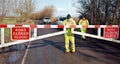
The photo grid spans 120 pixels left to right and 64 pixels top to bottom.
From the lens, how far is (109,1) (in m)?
25.0

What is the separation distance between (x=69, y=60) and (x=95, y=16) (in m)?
17.6

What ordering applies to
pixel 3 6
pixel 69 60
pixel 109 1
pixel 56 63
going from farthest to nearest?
pixel 3 6
pixel 109 1
pixel 69 60
pixel 56 63

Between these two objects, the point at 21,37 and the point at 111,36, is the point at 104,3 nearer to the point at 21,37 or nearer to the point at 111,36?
the point at 111,36

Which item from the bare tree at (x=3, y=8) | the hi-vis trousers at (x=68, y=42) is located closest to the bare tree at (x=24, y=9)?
the bare tree at (x=3, y=8)

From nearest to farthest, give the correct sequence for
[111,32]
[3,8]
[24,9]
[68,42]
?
[111,32], [68,42], [3,8], [24,9]

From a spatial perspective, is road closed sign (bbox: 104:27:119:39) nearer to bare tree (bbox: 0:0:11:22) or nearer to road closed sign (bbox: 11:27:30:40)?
road closed sign (bbox: 11:27:30:40)

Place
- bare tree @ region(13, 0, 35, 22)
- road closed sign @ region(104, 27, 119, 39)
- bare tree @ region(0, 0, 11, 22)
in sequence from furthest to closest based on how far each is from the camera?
bare tree @ region(13, 0, 35, 22), bare tree @ region(0, 0, 11, 22), road closed sign @ region(104, 27, 119, 39)

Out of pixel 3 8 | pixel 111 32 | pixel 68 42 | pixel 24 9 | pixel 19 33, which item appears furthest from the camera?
pixel 24 9

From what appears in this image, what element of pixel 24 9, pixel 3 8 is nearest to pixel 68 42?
pixel 3 8

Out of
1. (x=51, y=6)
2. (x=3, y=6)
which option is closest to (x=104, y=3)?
(x=3, y=6)

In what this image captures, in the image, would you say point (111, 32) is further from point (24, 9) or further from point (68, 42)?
point (24, 9)

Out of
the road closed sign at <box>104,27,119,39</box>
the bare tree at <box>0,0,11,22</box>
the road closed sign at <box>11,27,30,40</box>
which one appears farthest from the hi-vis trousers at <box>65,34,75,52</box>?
the bare tree at <box>0,0,11,22</box>

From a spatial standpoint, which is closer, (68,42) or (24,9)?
(68,42)

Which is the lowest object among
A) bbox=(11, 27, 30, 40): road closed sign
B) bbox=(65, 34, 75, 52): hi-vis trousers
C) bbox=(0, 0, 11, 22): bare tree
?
bbox=(65, 34, 75, 52): hi-vis trousers
